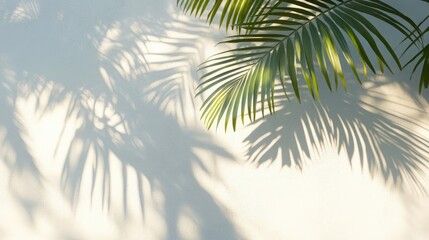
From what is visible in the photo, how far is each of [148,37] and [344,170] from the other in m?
0.80

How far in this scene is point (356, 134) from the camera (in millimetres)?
2225

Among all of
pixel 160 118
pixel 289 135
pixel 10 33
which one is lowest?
pixel 289 135

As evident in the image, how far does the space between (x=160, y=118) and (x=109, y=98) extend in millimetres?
182

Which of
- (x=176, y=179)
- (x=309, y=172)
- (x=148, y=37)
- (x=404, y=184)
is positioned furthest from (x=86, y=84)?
(x=404, y=184)

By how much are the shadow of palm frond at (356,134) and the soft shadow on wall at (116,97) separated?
0.63 ft

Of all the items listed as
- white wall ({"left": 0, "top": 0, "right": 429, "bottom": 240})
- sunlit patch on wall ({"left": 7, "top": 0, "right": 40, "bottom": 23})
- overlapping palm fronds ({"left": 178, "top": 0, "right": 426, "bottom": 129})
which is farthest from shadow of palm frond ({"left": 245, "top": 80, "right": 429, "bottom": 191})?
sunlit patch on wall ({"left": 7, "top": 0, "right": 40, "bottom": 23})

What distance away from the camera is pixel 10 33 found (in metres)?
2.19

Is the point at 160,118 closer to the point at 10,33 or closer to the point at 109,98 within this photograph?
the point at 109,98

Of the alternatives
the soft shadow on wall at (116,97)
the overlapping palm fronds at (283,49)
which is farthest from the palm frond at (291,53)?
the soft shadow on wall at (116,97)

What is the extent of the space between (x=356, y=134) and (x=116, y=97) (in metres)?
0.81

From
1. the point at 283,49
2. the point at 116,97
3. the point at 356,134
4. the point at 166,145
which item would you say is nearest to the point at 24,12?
the point at 116,97

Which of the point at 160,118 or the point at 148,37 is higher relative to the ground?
the point at 148,37

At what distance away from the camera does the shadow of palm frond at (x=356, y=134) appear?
222 centimetres

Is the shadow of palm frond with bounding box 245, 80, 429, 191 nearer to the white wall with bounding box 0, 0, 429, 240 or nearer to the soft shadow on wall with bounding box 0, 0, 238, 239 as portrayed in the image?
the white wall with bounding box 0, 0, 429, 240
